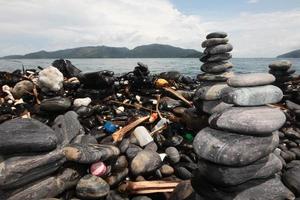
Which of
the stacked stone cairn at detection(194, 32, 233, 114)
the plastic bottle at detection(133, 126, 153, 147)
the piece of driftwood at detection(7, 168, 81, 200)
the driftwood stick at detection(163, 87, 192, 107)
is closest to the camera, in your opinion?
the piece of driftwood at detection(7, 168, 81, 200)

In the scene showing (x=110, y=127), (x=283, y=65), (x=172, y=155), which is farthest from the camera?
(x=283, y=65)

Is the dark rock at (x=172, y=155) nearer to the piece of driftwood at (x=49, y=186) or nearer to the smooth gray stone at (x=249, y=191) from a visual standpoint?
the smooth gray stone at (x=249, y=191)

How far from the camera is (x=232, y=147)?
5.68 m

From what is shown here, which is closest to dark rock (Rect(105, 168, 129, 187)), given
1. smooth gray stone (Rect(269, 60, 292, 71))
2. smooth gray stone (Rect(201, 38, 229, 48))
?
smooth gray stone (Rect(201, 38, 229, 48))

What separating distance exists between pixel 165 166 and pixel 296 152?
13.1 ft

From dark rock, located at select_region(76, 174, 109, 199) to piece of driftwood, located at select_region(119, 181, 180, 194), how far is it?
1.48 ft

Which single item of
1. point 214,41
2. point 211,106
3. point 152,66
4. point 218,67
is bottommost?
point 152,66

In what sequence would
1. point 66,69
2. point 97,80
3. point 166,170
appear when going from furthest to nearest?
point 66,69 → point 97,80 → point 166,170

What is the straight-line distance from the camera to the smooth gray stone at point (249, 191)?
5.92 metres

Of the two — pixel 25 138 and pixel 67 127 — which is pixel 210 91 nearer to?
pixel 67 127

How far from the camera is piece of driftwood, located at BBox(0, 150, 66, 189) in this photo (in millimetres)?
6172

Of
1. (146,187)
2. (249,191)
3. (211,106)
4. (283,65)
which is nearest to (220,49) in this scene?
(211,106)

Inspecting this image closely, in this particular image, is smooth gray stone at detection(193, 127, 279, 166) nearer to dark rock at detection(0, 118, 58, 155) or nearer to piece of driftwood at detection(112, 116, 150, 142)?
dark rock at detection(0, 118, 58, 155)

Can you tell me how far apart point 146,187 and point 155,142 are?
2604mm
